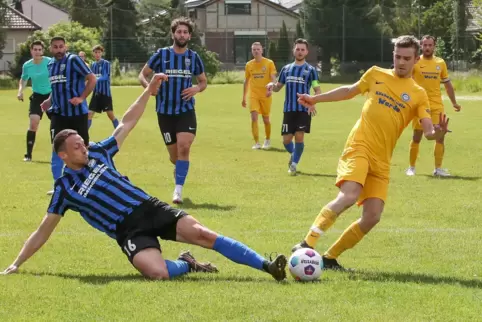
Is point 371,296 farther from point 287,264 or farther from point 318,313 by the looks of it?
point 287,264

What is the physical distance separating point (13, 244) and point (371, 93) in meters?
3.86

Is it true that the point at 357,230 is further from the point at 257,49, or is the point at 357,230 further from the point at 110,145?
the point at 257,49

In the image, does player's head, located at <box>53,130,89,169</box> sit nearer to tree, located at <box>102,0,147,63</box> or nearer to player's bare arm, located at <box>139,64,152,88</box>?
player's bare arm, located at <box>139,64,152,88</box>

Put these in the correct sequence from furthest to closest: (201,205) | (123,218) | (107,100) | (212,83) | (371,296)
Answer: (212,83) < (107,100) < (201,205) < (123,218) < (371,296)

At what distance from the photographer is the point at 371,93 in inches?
310

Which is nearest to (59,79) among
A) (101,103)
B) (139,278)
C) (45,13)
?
(139,278)

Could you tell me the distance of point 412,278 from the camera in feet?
24.2

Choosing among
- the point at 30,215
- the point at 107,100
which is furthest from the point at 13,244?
the point at 107,100

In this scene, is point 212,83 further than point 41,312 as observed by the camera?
Yes

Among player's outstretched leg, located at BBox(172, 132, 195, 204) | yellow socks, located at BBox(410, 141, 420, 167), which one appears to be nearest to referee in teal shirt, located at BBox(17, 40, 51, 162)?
player's outstretched leg, located at BBox(172, 132, 195, 204)

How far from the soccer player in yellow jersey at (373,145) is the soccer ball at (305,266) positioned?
387 millimetres

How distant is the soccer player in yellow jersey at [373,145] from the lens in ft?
24.9

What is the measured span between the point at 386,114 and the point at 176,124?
15.6 feet

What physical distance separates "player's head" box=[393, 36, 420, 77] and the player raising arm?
2.01 metres
